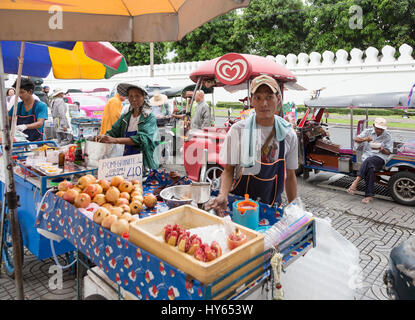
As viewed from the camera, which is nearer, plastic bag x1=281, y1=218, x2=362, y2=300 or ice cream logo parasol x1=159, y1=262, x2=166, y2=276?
ice cream logo parasol x1=159, y1=262, x2=166, y2=276

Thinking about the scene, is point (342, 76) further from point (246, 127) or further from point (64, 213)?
point (64, 213)

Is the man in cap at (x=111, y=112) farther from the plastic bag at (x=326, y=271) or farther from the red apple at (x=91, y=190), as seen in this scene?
the plastic bag at (x=326, y=271)

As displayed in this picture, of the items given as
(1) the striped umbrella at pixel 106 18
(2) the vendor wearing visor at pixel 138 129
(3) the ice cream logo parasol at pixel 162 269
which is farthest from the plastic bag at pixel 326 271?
(2) the vendor wearing visor at pixel 138 129

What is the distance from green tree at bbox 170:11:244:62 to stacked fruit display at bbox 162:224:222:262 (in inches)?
1181

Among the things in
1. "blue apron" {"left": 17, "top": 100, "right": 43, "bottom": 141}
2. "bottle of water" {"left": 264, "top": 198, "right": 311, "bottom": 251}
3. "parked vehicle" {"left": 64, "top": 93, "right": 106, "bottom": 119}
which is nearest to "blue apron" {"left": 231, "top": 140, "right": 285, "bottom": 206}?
"bottle of water" {"left": 264, "top": 198, "right": 311, "bottom": 251}

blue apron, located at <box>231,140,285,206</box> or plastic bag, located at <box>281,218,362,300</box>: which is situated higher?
blue apron, located at <box>231,140,285,206</box>

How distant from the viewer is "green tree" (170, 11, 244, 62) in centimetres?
3012

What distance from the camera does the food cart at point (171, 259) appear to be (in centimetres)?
142

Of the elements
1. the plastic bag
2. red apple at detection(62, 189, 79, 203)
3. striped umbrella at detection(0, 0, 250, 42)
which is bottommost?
the plastic bag

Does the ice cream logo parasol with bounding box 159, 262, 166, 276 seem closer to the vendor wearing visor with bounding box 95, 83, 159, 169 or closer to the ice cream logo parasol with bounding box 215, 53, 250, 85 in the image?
the vendor wearing visor with bounding box 95, 83, 159, 169

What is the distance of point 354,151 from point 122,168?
5.40m

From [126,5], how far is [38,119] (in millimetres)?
3781
